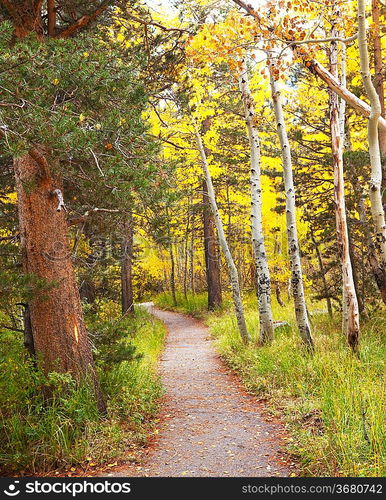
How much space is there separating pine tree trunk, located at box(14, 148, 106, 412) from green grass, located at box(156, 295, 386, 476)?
8.36 feet

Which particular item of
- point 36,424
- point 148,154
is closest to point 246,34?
point 148,154

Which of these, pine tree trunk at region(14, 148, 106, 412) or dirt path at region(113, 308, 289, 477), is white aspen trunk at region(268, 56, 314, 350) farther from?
pine tree trunk at region(14, 148, 106, 412)

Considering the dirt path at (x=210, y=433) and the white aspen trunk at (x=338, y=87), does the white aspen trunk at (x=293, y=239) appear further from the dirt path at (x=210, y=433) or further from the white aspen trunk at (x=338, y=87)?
the white aspen trunk at (x=338, y=87)

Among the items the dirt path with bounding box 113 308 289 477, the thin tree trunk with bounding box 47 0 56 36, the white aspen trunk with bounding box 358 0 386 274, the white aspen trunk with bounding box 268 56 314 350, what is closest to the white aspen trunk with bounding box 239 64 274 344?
the white aspen trunk with bounding box 268 56 314 350

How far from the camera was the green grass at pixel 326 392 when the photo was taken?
3648mm

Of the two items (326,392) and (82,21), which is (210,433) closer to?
(326,392)

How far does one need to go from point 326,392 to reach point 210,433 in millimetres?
1536

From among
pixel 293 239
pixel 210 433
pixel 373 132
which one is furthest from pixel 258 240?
pixel 210 433

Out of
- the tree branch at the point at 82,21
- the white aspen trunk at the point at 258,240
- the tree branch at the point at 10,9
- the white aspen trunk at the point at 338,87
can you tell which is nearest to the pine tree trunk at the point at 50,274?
the tree branch at the point at 10,9

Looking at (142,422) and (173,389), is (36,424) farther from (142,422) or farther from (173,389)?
(173,389)

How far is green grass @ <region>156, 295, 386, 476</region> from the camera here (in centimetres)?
365

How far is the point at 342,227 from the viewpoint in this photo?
7324mm

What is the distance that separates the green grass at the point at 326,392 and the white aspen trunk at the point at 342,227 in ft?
1.26

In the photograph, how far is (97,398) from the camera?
199 inches
